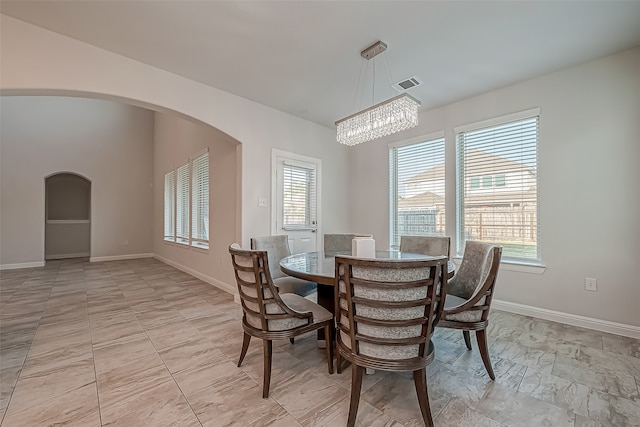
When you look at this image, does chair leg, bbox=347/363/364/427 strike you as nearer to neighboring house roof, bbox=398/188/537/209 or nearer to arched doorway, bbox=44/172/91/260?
neighboring house roof, bbox=398/188/537/209

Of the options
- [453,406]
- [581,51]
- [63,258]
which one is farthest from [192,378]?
[63,258]

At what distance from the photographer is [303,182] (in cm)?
454

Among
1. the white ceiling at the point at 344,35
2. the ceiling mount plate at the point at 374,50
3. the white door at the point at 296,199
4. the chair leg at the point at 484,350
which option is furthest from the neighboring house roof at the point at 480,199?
the ceiling mount plate at the point at 374,50

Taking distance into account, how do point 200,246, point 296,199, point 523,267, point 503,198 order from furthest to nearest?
point 200,246 → point 296,199 → point 503,198 → point 523,267

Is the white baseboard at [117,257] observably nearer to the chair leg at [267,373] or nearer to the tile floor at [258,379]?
the tile floor at [258,379]

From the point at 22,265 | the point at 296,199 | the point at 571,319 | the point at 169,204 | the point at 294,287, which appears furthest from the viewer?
the point at 169,204

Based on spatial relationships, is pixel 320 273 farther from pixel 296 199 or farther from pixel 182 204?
pixel 182 204

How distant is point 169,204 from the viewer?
686 centimetres

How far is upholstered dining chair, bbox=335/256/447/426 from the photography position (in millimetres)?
1298

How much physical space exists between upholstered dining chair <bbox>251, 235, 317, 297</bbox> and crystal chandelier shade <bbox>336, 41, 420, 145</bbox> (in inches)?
56.3

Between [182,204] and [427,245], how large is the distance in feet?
17.5

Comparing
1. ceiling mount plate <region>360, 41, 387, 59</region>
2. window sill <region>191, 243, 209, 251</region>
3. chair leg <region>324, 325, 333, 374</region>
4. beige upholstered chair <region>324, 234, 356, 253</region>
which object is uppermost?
ceiling mount plate <region>360, 41, 387, 59</region>

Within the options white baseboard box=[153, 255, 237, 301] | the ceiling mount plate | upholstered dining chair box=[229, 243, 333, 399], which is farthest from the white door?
upholstered dining chair box=[229, 243, 333, 399]

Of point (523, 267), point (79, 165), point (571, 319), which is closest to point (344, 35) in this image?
point (523, 267)
